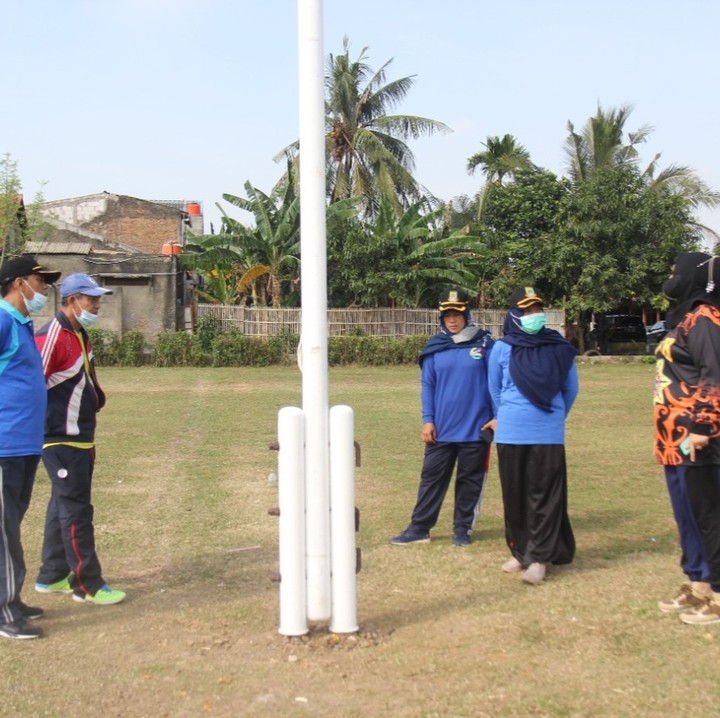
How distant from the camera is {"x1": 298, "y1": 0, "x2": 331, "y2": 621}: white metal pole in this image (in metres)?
4.57

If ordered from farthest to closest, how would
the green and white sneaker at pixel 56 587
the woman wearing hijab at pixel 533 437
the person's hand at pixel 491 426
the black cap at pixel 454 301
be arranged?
the black cap at pixel 454 301, the person's hand at pixel 491 426, the woman wearing hijab at pixel 533 437, the green and white sneaker at pixel 56 587

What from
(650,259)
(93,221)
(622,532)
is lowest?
(622,532)

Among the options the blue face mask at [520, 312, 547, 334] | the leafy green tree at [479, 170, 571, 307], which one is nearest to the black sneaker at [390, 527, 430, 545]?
the blue face mask at [520, 312, 547, 334]

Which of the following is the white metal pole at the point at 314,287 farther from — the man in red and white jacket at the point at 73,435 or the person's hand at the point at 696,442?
the person's hand at the point at 696,442

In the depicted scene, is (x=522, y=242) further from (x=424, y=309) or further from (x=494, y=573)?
(x=494, y=573)

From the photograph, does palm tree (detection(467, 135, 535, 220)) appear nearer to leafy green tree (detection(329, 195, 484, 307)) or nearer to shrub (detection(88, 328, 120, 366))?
leafy green tree (detection(329, 195, 484, 307))

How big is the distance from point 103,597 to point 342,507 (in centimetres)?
171

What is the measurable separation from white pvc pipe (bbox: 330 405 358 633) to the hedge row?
22.0 m

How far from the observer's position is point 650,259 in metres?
28.6

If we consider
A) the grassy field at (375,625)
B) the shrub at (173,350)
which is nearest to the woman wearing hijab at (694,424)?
the grassy field at (375,625)

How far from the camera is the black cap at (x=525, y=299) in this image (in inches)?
232

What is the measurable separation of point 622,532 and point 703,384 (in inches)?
104

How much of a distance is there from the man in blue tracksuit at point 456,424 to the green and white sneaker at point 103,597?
2.05m

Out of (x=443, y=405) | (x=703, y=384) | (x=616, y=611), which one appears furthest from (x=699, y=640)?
(x=443, y=405)
